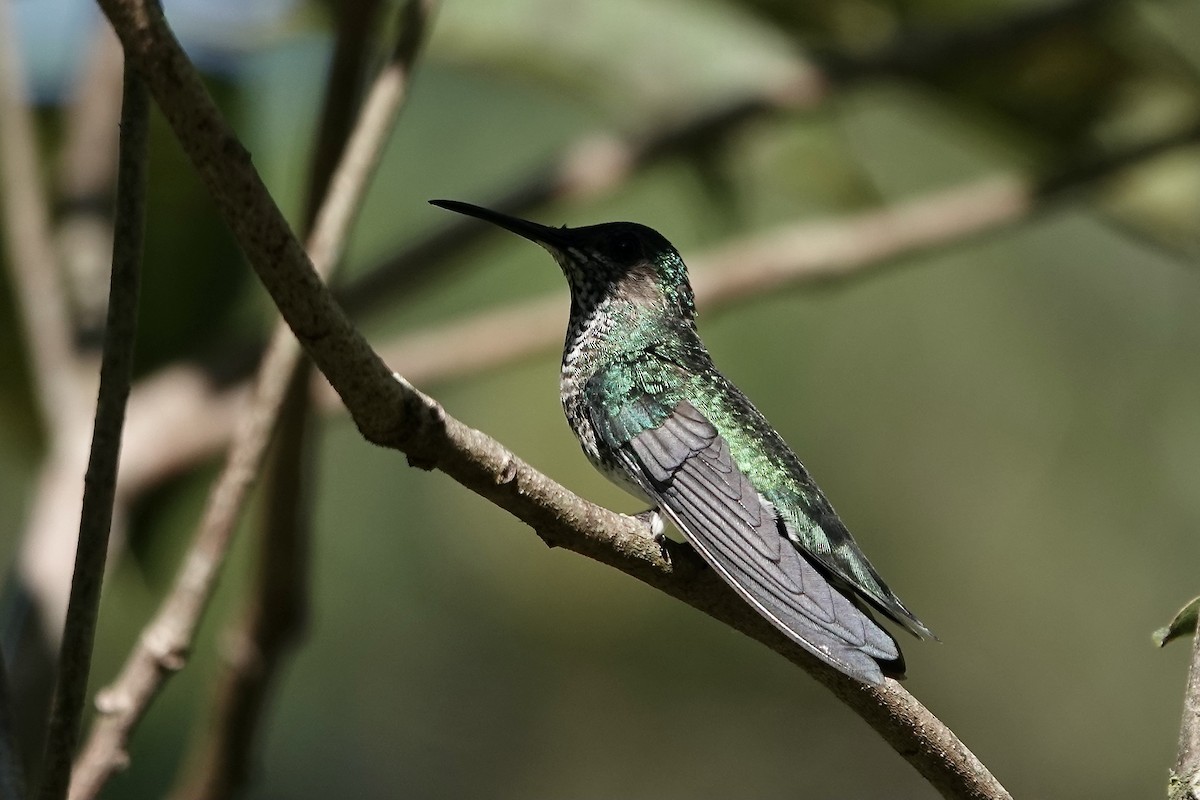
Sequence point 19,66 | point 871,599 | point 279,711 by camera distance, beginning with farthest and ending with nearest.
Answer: point 279,711, point 19,66, point 871,599

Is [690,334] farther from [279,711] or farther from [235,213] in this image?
[279,711]

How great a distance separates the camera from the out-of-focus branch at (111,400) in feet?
5.49

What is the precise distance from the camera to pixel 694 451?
2.95 meters

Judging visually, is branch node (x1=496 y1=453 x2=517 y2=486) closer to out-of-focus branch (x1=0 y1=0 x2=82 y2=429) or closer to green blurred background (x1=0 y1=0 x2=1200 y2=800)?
out-of-focus branch (x1=0 y1=0 x2=82 y2=429)

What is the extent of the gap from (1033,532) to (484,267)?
3.74 meters

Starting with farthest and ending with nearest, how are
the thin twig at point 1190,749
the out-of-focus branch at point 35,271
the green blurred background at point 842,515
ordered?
the green blurred background at point 842,515
the out-of-focus branch at point 35,271
the thin twig at point 1190,749

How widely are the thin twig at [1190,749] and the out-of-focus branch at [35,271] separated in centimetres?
292

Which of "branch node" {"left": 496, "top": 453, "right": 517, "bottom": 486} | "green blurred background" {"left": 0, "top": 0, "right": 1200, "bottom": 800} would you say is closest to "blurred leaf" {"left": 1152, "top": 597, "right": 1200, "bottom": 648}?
"branch node" {"left": 496, "top": 453, "right": 517, "bottom": 486}

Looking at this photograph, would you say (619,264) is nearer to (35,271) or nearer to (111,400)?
(35,271)

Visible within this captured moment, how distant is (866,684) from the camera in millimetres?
1917

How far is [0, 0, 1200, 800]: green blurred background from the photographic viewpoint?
7.08 metres

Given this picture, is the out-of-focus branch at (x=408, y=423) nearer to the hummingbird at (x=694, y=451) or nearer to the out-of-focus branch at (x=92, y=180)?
the hummingbird at (x=694, y=451)

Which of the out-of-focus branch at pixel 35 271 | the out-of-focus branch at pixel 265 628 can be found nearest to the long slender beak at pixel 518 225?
the out-of-focus branch at pixel 265 628

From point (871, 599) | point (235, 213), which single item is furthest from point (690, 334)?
point (235, 213)
